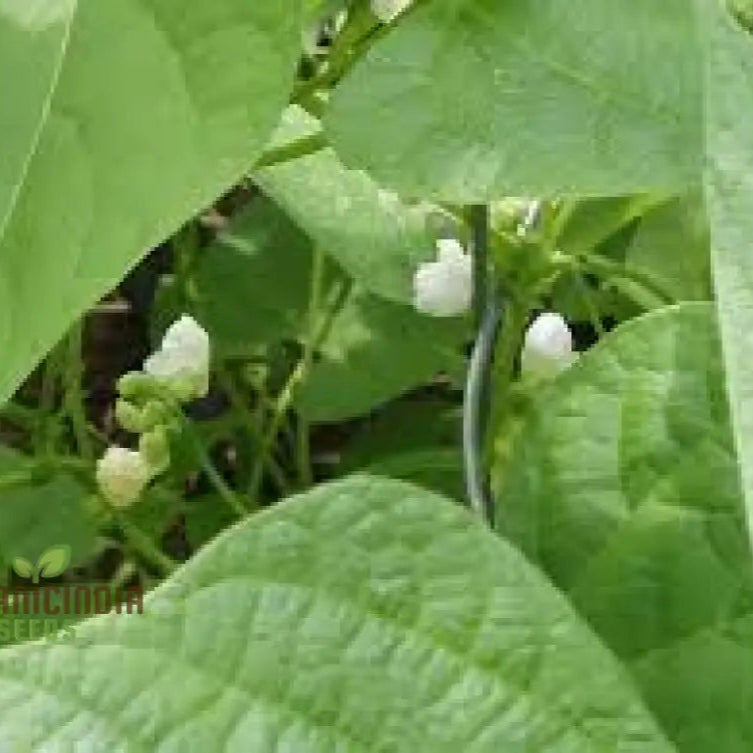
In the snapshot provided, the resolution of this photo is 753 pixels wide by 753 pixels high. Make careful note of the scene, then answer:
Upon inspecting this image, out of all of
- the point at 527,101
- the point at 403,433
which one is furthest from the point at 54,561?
the point at 527,101

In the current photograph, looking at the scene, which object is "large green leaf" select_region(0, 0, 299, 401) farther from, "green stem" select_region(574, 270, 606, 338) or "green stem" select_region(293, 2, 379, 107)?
"green stem" select_region(574, 270, 606, 338)

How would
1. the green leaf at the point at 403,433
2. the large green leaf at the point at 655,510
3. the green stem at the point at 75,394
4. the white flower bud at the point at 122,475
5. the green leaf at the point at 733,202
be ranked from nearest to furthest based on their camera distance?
the green leaf at the point at 733,202
the large green leaf at the point at 655,510
the white flower bud at the point at 122,475
the green stem at the point at 75,394
the green leaf at the point at 403,433

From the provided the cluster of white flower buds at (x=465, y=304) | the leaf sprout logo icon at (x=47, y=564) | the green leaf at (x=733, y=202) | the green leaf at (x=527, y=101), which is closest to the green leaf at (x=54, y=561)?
the leaf sprout logo icon at (x=47, y=564)

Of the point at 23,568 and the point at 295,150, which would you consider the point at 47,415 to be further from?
the point at 295,150

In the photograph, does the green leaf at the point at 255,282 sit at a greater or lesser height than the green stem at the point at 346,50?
lesser

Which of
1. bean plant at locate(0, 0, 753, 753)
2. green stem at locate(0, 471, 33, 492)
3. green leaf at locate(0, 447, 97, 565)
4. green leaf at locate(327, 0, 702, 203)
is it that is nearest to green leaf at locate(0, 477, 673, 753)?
bean plant at locate(0, 0, 753, 753)

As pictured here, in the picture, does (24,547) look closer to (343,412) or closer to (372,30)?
(343,412)

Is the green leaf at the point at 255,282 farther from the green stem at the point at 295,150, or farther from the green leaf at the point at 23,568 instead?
the green stem at the point at 295,150
